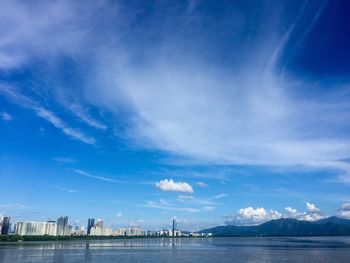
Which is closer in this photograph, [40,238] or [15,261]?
[15,261]

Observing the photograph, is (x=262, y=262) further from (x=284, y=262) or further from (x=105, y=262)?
(x=105, y=262)

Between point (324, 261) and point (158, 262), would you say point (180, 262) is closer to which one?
point (158, 262)

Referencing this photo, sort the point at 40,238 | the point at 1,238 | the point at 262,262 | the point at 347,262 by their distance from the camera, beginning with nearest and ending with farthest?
the point at 347,262, the point at 262,262, the point at 1,238, the point at 40,238

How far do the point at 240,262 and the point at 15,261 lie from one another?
143ft

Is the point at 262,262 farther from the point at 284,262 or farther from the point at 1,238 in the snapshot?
the point at 1,238

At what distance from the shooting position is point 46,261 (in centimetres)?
6738

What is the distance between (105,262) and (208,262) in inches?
780

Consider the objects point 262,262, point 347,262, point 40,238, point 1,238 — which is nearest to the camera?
point 347,262

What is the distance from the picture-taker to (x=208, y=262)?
2530 inches

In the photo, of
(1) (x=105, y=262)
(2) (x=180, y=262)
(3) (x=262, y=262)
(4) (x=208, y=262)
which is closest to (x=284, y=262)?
(3) (x=262, y=262)

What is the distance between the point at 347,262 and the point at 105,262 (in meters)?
44.5

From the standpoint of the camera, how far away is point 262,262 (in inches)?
2544

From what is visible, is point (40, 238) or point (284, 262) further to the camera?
point (40, 238)

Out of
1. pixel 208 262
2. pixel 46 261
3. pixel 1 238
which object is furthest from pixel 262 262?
pixel 1 238
